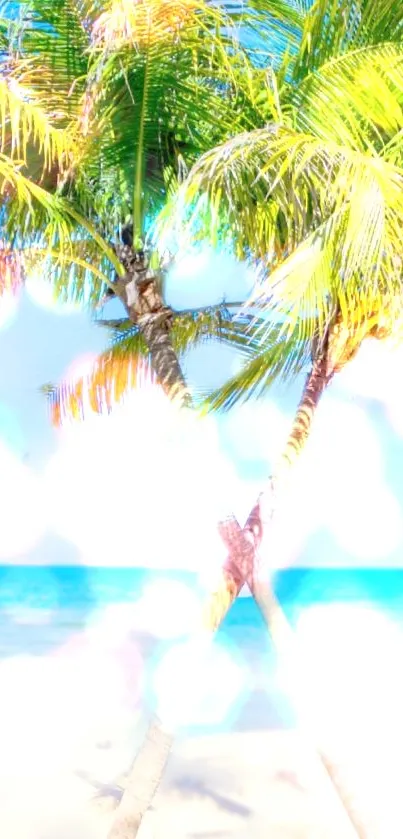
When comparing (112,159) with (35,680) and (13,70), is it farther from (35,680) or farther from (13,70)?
(35,680)

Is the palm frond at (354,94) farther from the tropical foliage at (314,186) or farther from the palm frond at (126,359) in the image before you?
the palm frond at (126,359)

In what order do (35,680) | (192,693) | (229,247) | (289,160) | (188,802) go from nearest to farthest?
(289,160) → (192,693) → (229,247) → (188,802) → (35,680)

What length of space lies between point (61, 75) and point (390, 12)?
6.66 feet

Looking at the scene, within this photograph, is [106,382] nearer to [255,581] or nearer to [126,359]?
[126,359]

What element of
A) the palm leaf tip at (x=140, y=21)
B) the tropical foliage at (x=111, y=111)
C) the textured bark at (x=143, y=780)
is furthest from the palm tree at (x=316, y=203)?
the textured bark at (x=143, y=780)

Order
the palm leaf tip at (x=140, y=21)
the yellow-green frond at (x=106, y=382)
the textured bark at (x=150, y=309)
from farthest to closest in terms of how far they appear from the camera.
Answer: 1. the yellow-green frond at (x=106, y=382)
2. the textured bark at (x=150, y=309)
3. the palm leaf tip at (x=140, y=21)

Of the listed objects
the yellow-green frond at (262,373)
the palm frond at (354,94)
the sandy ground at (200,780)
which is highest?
the palm frond at (354,94)

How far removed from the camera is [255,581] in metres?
5.14

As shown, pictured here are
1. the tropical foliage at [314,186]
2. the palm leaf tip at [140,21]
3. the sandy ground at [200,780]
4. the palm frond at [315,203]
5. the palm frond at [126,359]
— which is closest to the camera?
the palm frond at [315,203]

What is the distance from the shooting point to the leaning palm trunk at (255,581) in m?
4.73

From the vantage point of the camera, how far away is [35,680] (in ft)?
65.6

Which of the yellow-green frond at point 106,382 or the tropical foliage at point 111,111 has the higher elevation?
the tropical foliage at point 111,111

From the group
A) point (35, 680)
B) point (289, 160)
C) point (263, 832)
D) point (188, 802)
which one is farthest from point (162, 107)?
point (35, 680)

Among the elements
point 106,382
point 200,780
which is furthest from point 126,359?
point 200,780
